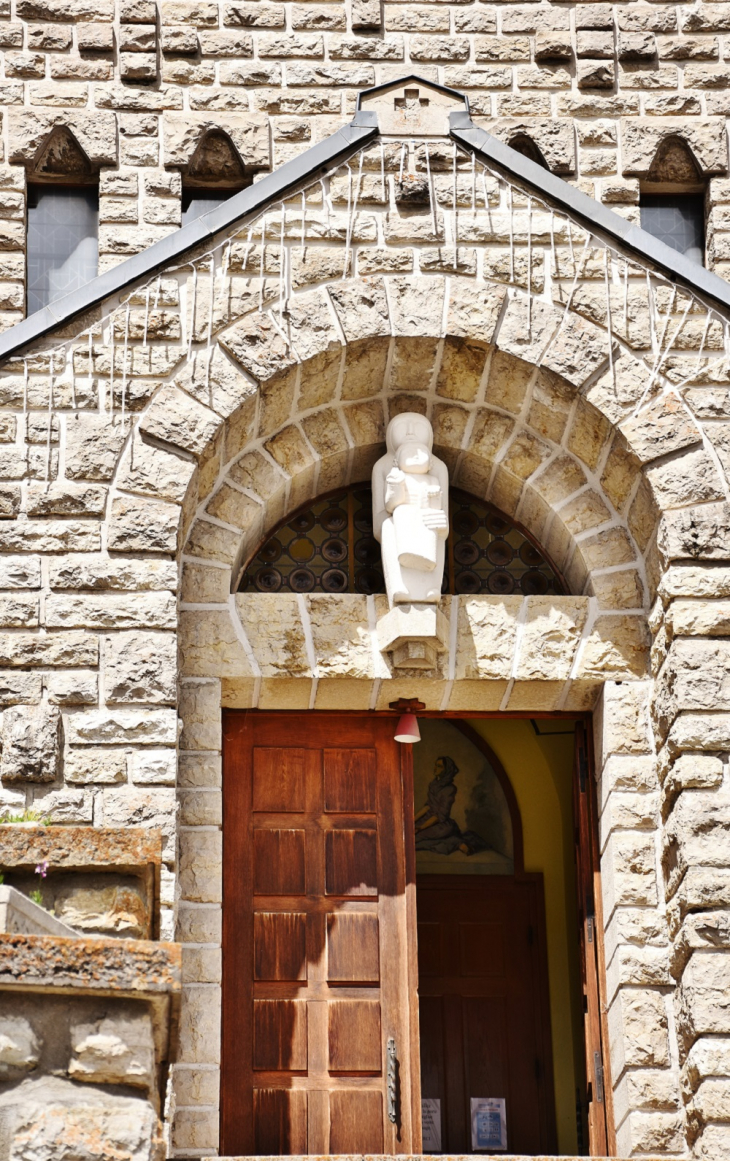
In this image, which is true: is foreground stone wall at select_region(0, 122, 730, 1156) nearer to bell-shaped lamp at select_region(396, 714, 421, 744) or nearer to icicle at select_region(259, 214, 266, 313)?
icicle at select_region(259, 214, 266, 313)

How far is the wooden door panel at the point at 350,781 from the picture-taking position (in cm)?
841

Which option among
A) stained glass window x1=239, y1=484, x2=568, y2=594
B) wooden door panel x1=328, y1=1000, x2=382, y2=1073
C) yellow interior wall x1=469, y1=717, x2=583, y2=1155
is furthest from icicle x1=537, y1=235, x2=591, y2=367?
yellow interior wall x1=469, y1=717, x2=583, y2=1155

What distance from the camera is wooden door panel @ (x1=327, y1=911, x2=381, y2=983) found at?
26.6 ft

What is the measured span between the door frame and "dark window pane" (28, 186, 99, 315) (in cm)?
278

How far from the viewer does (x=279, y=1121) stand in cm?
788

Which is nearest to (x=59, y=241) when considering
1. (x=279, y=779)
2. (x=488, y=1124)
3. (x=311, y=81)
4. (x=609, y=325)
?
(x=311, y=81)

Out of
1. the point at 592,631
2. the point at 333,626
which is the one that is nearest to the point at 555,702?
the point at 592,631

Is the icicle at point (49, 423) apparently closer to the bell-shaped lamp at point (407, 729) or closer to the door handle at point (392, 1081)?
the bell-shaped lamp at point (407, 729)

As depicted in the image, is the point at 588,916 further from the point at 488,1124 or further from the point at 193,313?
the point at 193,313

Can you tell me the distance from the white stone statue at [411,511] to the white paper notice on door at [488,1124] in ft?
12.5

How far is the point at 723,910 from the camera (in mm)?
7453

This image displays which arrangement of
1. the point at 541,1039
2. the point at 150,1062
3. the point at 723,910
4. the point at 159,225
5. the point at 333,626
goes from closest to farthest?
1. the point at 150,1062
2. the point at 723,910
3. the point at 333,626
4. the point at 159,225
5. the point at 541,1039

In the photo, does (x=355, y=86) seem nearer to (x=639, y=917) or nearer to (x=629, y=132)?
(x=629, y=132)

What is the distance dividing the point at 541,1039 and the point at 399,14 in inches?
242
